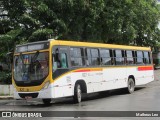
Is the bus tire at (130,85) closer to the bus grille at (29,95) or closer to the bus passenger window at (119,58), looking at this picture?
the bus passenger window at (119,58)

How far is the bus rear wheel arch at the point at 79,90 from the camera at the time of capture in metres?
17.8

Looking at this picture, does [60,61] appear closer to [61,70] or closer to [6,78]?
[61,70]

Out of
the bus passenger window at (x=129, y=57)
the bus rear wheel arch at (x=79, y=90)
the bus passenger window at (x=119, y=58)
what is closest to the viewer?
the bus rear wheel arch at (x=79, y=90)

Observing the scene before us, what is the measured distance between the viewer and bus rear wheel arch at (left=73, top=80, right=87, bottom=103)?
701 inches

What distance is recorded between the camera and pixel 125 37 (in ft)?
108

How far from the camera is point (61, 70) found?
17.0 metres

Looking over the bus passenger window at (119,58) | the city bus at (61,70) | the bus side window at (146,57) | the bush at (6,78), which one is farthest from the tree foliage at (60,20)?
the city bus at (61,70)

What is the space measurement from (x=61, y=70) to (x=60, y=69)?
7 centimetres

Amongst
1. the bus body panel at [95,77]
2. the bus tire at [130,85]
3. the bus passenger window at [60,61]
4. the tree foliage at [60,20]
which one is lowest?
the bus tire at [130,85]

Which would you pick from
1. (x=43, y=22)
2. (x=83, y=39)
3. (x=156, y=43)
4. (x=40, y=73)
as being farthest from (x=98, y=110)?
(x=156, y=43)

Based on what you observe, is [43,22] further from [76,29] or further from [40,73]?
[40,73]

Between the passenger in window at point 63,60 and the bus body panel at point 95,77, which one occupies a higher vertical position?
the passenger in window at point 63,60

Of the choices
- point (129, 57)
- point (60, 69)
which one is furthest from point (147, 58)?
point (60, 69)

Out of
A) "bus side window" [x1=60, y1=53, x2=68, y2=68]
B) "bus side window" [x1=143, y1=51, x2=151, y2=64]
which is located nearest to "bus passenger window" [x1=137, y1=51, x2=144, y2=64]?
"bus side window" [x1=143, y1=51, x2=151, y2=64]
